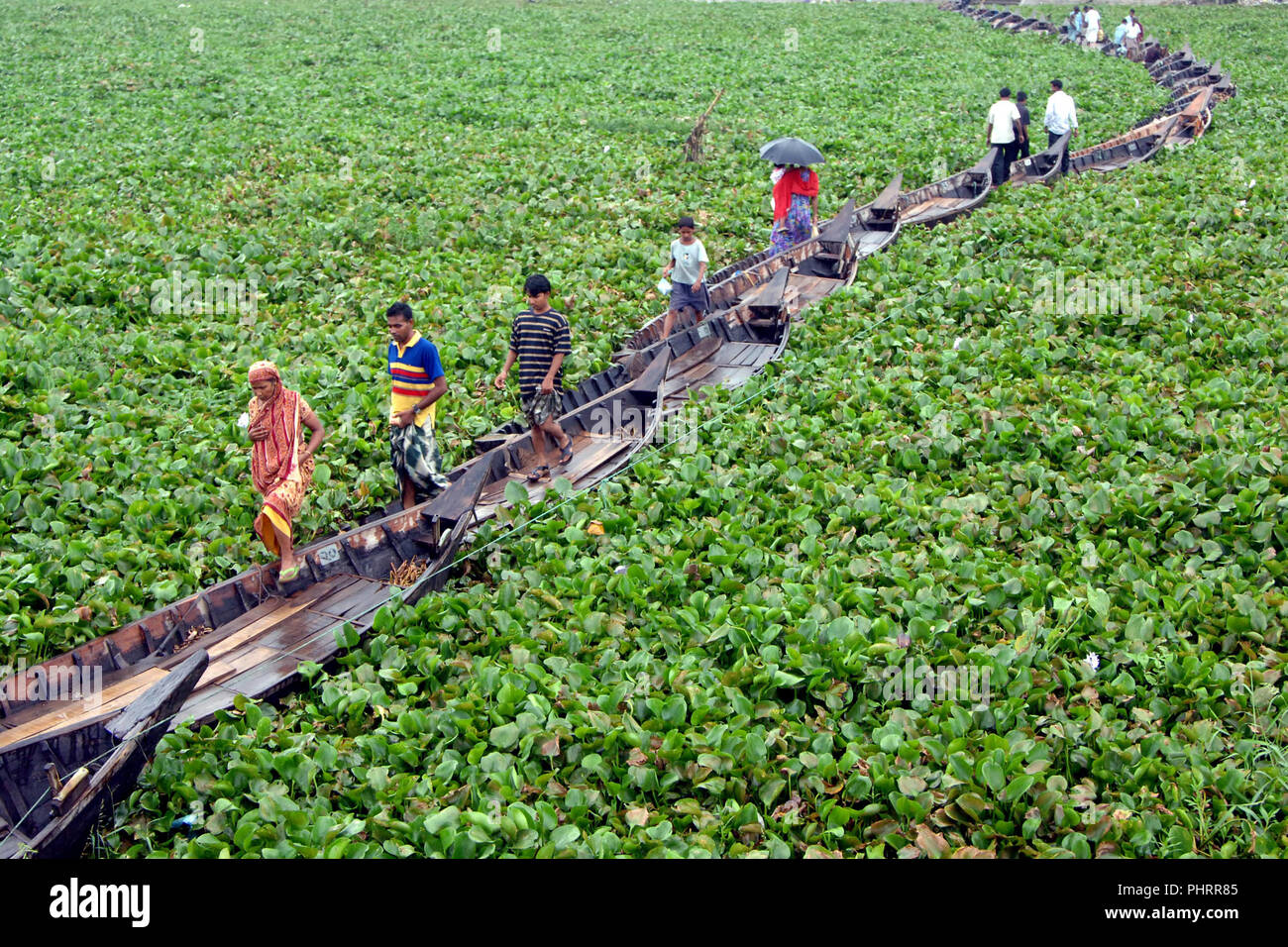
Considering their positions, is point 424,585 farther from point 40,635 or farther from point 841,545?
point 841,545

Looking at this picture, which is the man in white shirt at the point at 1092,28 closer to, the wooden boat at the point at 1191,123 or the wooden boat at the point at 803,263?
the wooden boat at the point at 1191,123

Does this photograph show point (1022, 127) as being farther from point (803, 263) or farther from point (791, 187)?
point (803, 263)

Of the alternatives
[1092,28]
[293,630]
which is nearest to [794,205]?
[293,630]

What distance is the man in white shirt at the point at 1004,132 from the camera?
17359mm

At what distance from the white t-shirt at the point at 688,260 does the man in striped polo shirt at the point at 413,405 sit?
14.0 feet

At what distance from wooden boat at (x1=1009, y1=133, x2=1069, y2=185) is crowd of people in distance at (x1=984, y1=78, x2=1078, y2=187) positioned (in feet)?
0.49

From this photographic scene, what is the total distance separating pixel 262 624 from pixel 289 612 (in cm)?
21

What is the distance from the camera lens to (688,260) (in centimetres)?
1130

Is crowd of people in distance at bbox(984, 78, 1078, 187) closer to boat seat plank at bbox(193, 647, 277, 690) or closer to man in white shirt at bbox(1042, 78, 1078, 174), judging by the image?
man in white shirt at bbox(1042, 78, 1078, 174)

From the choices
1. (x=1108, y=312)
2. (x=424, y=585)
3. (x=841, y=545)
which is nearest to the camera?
(x=424, y=585)

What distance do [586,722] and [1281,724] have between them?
3.60m

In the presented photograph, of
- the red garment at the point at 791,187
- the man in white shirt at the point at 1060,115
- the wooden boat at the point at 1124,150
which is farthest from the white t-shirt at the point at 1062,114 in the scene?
the red garment at the point at 791,187

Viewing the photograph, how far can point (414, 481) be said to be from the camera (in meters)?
8.08
